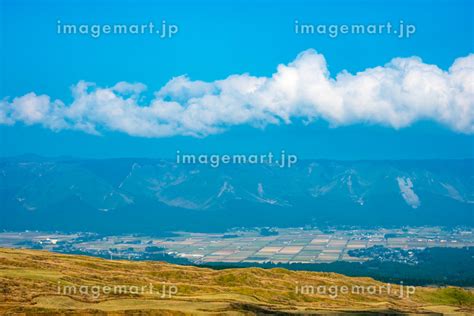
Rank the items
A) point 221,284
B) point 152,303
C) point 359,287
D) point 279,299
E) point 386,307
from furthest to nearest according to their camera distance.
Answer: point 359,287 < point 221,284 < point 279,299 < point 386,307 < point 152,303

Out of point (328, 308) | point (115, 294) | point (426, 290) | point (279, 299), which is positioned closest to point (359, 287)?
point (426, 290)

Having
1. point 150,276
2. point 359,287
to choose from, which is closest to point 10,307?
point 150,276

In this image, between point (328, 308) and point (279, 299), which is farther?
point (279, 299)

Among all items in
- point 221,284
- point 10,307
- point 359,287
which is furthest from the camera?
point 359,287

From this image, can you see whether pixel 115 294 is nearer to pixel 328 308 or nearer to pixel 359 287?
pixel 328 308

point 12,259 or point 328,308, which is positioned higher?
point 12,259

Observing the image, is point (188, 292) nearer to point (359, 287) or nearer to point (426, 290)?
point (359, 287)
